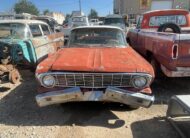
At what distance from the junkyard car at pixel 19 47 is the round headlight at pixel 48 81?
2548mm

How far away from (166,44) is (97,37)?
5.09ft

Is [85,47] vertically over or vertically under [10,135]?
over

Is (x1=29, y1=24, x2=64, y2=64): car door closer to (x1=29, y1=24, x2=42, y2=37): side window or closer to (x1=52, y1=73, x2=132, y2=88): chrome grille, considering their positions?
(x1=29, y1=24, x2=42, y2=37): side window

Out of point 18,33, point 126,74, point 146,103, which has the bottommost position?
point 146,103

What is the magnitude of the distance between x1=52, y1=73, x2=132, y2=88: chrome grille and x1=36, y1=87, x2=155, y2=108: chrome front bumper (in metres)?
0.13

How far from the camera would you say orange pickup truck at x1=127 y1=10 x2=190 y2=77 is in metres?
5.54

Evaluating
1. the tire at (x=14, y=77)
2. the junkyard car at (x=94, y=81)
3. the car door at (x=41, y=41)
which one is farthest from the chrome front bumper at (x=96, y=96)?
the car door at (x=41, y=41)

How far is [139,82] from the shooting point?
14.8 feet

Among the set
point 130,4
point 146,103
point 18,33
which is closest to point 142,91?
point 146,103

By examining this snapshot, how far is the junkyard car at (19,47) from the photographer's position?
6930 millimetres

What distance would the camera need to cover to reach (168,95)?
245 inches

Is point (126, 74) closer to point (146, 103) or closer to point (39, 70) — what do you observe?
point (146, 103)

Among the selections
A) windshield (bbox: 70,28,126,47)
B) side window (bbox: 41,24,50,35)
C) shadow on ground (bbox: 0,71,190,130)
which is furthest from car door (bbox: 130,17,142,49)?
side window (bbox: 41,24,50,35)

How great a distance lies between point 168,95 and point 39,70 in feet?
10.4
